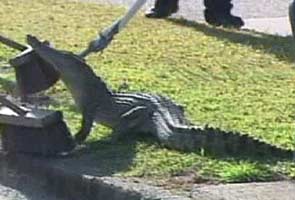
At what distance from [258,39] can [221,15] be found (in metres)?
0.90

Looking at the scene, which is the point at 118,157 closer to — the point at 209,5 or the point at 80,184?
the point at 80,184

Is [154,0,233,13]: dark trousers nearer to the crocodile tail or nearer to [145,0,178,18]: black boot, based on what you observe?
[145,0,178,18]: black boot

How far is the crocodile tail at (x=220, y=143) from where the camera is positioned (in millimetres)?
5605

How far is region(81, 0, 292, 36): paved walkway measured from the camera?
10.9 metres

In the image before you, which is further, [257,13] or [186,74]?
[257,13]

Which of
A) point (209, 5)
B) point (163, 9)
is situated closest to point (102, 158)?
point (209, 5)

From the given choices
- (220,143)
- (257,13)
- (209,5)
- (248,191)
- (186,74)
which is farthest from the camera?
(257,13)

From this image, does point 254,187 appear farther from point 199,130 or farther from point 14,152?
point 14,152

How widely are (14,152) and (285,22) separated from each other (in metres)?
5.72

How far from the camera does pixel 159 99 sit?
20.4 ft

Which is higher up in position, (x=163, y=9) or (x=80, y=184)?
(x=163, y=9)

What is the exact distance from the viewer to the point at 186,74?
26.6 ft

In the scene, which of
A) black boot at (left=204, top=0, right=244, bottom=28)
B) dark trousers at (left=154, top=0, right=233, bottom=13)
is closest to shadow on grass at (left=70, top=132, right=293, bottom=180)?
black boot at (left=204, top=0, right=244, bottom=28)

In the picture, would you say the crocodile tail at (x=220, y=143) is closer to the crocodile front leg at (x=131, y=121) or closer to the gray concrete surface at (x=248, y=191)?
the crocodile front leg at (x=131, y=121)
